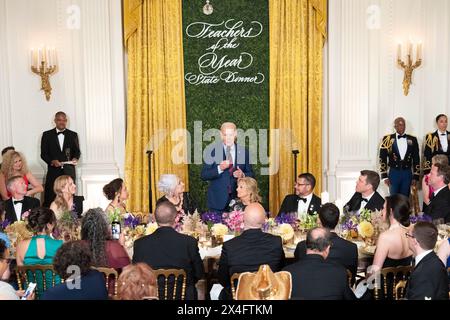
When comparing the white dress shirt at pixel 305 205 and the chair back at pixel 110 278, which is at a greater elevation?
the white dress shirt at pixel 305 205

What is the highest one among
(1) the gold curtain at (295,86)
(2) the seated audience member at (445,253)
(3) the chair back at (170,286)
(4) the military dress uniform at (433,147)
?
(1) the gold curtain at (295,86)

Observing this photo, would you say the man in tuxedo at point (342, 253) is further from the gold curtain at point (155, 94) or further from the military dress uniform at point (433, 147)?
the gold curtain at point (155, 94)

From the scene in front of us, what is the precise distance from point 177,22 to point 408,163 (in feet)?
12.0

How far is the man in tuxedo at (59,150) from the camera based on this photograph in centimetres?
944

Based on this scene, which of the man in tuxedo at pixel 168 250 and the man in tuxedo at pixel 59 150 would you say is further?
the man in tuxedo at pixel 59 150

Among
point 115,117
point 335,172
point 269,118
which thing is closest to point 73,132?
point 115,117

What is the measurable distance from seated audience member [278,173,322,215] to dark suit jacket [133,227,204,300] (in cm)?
206

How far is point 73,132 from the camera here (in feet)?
31.4

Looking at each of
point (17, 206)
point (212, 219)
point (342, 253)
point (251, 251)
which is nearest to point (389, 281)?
point (342, 253)

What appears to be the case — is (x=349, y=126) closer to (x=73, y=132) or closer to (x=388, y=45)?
(x=388, y=45)

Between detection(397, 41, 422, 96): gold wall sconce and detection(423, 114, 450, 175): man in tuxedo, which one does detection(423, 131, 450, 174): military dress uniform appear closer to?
detection(423, 114, 450, 175): man in tuxedo

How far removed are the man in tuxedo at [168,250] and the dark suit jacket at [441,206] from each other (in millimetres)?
2774

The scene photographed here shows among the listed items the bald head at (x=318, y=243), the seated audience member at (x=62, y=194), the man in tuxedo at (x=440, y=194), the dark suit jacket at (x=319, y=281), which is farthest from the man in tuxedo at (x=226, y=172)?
the dark suit jacket at (x=319, y=281)

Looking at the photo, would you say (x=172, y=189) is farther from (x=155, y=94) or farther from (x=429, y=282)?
(x=155, y=94)
